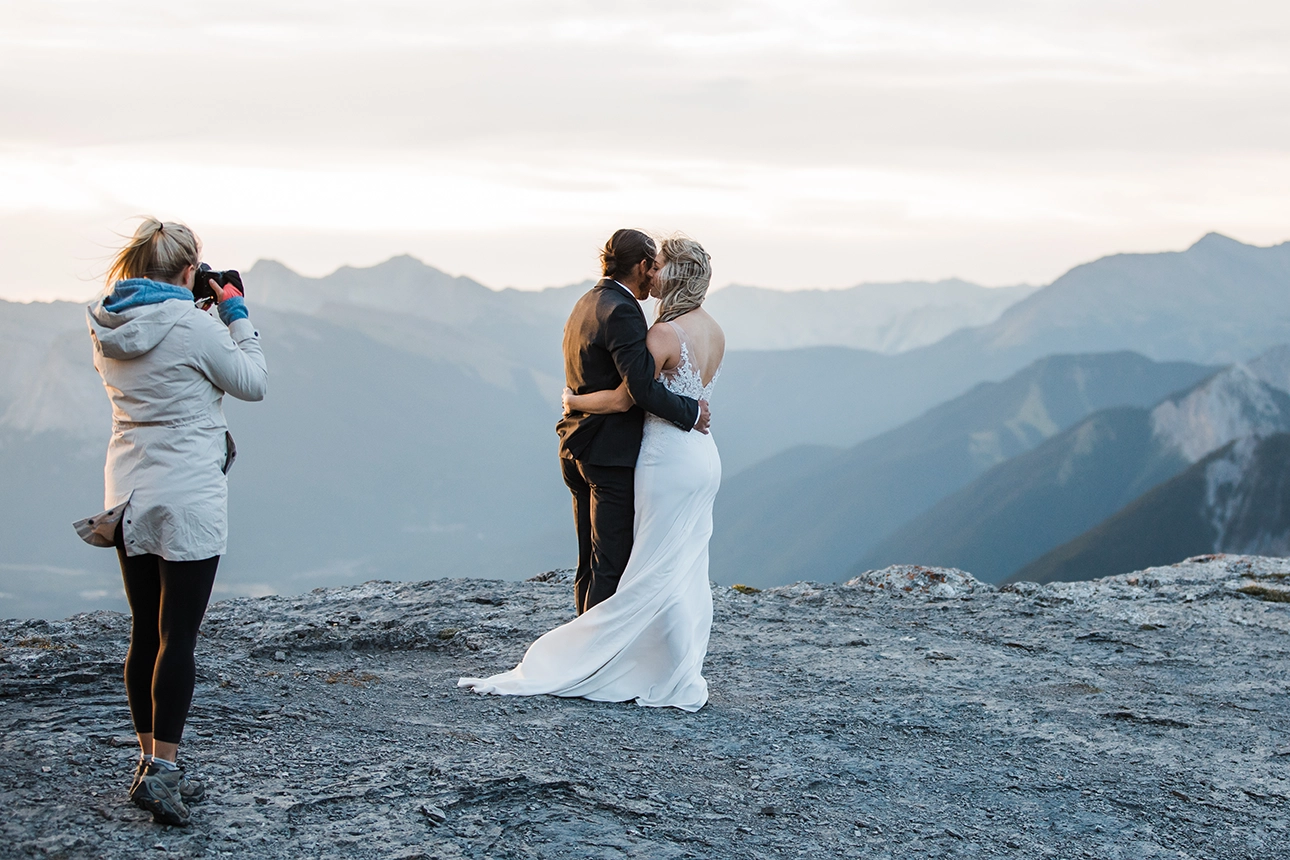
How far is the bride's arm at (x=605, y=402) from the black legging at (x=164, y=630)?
2478mm

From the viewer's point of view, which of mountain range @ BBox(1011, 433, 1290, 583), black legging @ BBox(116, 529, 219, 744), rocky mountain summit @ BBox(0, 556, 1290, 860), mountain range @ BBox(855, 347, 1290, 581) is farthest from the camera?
mountain range @ BBox(855, 347, 1290, 581)

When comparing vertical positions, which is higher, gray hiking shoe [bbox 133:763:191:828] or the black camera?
the black camera

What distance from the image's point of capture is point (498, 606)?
9320mm

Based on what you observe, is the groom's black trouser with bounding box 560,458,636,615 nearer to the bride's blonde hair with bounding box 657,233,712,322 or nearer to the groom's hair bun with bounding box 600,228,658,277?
the bride's blonde hair with bounding box 657,233,712,322

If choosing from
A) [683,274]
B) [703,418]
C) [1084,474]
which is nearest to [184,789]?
[703,418]

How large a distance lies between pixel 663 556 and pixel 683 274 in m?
1.62

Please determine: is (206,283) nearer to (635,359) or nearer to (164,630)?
(164,630)

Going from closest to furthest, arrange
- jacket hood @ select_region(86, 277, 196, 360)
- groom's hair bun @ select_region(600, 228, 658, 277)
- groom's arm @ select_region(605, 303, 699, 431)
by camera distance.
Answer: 1. jacket hood @ select_region(86, 277, 196, 360)
2. groom's arm @ select_region(605, 303, 699, 431)
3. groom's hair bun @ select_region(600, 228, 658, 277)

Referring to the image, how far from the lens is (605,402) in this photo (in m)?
5.92

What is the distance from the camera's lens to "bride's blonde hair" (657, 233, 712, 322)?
591cm

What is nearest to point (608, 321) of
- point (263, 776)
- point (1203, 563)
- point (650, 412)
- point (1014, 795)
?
point (650, 412)

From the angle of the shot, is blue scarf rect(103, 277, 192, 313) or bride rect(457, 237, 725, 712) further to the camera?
bride rect(457, 237, 725, 712)

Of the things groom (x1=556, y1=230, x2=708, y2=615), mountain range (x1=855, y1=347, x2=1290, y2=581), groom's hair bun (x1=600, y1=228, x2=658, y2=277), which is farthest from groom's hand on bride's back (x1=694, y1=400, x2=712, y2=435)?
mountain range (x1=855, y1=347, x2=1290, y2=581)

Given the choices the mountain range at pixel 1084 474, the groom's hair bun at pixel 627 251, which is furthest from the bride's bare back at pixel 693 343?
the mountain range at pixel 1084 474
